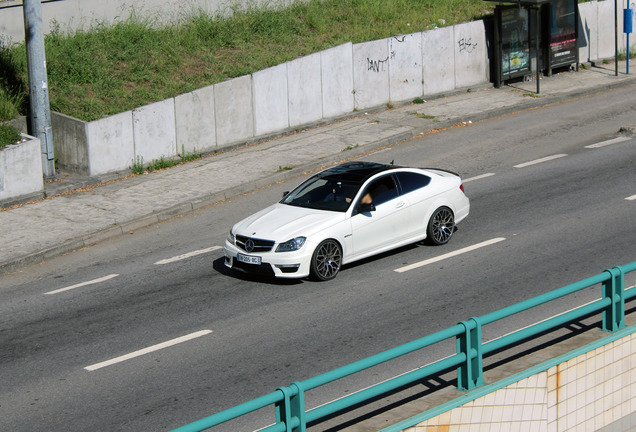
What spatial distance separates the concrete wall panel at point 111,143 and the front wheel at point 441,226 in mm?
9008

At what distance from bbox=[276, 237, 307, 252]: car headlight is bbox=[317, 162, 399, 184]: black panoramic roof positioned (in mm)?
1693

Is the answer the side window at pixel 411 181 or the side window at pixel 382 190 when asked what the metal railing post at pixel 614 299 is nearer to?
the side window at pixel 382 190

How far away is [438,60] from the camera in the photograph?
1032 inches

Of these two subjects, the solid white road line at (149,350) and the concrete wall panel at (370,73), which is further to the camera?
the concrete wall panel at (370,73)

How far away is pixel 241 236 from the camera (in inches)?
520

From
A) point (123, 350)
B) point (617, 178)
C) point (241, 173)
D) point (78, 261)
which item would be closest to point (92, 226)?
point (78, 261)

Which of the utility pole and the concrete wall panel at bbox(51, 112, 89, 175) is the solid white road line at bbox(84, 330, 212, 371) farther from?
the utility pole

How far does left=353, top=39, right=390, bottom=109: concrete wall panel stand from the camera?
24.6 metres

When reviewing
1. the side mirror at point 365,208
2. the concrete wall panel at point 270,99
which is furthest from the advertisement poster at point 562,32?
the side mirror at point 365,208

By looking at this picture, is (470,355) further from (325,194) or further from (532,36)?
(532,36)

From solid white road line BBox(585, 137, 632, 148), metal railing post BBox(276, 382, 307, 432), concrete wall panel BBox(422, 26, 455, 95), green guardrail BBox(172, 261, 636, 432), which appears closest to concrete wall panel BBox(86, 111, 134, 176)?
concrete wall panel BBox(422, 26, 455, 95)

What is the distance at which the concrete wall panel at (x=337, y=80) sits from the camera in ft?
78.5

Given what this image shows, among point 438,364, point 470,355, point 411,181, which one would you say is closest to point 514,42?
point 411,181

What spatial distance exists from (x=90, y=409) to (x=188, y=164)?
40.0 feet
